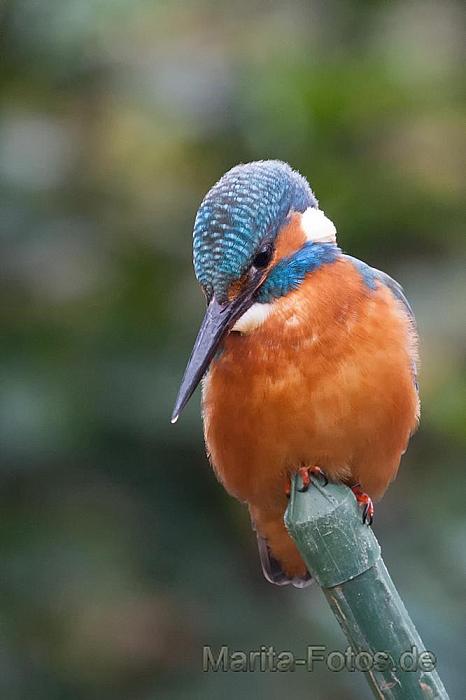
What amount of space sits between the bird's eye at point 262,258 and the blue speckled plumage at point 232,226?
3cm

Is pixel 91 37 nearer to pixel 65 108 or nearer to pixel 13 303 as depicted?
pixel 65 108

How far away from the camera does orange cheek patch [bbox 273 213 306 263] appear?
269 cm

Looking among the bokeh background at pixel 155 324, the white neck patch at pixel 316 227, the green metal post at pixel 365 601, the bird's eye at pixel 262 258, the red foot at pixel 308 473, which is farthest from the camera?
the bokeh background at pixel 155 324

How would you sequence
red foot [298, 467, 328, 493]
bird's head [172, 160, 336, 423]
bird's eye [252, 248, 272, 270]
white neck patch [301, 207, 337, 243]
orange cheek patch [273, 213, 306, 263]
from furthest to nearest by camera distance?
white neck patch [301, 207, 337, 243] → orange cheek patch [273, 213, 306, 263] → bird's eye [252, 248, 272, 270] → bird's head [172, 160, 336, 423] → red foot [298, 467, 328, 493]

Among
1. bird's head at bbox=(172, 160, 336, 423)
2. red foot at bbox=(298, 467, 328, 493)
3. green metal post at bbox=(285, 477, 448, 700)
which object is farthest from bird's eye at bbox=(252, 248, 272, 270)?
green metal post at bbox=(285, 477, 448, 700)

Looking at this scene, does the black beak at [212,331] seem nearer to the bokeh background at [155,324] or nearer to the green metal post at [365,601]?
the green metal post at [365,601]

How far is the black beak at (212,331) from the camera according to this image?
7.77 feet

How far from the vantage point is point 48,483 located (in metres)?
4.02

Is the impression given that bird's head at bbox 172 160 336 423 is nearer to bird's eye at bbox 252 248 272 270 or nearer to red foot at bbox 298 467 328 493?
bird's eye at bbox 252 248 272 270

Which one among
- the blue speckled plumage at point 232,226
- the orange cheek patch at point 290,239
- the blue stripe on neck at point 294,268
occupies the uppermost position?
the blue speckled plumage at point 232,226

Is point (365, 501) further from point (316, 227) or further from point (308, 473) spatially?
point (316, 227)

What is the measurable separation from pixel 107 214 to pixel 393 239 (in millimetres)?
980

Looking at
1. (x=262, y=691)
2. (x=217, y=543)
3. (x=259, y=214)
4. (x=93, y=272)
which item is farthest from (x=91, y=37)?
(x=262, y=691)

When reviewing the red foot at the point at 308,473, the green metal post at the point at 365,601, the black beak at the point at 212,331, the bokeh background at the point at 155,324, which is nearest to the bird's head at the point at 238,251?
the black beak at the point at 212,331
